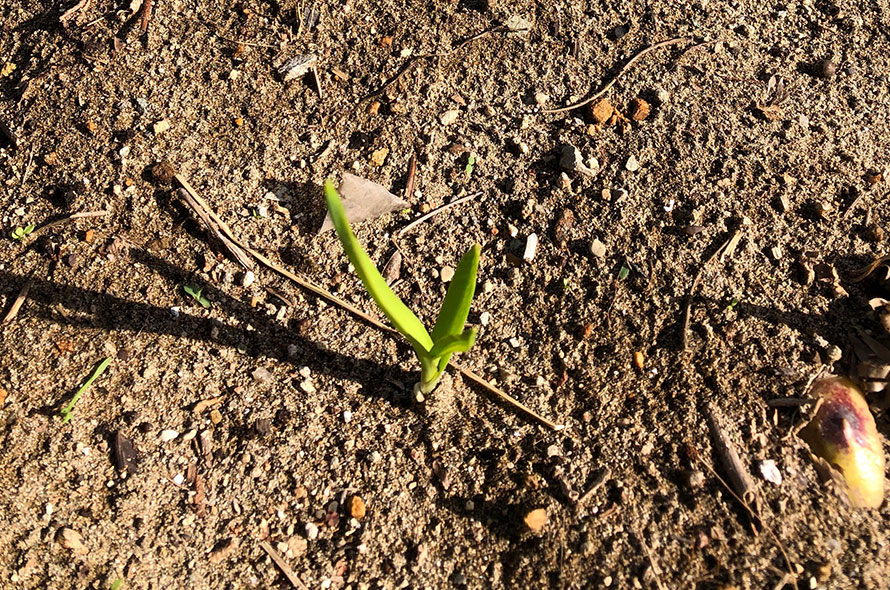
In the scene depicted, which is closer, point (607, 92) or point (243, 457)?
point (243, 457)

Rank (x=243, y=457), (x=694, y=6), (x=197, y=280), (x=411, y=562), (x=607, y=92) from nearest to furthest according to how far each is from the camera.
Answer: (x=411, y=562) → (x=243, y=457) → (x=197, y=280) → (x=607, y=92) → (x=694, y=6)

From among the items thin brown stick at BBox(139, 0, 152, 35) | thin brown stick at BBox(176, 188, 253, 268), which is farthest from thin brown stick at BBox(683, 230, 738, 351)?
thin brown stick at BBox(139, 0, 152, 35)

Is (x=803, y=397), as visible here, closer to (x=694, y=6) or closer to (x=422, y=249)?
(x=422, y=249)

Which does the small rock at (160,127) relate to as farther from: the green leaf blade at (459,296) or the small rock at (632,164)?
the small rock at (632,164)

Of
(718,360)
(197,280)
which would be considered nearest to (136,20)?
(197,280)

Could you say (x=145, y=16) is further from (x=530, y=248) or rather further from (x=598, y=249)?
(x=598, y=249)

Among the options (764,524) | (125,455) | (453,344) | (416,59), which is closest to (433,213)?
(416,59)

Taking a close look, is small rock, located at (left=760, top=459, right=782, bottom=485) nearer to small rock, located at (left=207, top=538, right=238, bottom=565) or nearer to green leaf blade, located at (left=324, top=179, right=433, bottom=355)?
green leaf blade, located at (left=324, top=179, right=433, bottom=355)
